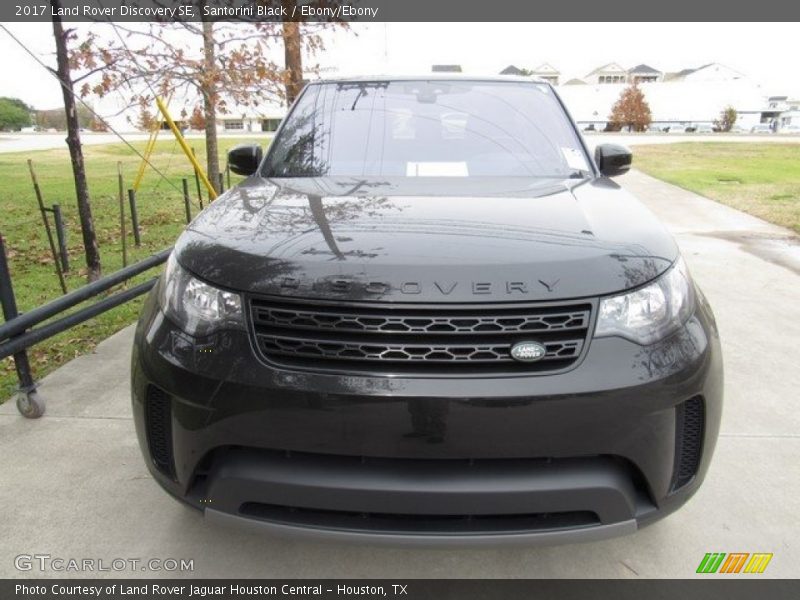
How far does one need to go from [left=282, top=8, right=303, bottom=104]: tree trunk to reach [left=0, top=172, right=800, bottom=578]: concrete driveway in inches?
160

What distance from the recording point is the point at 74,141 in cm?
539

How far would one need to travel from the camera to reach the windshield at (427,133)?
2.95 metres

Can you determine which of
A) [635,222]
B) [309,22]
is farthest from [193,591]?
[309,22]

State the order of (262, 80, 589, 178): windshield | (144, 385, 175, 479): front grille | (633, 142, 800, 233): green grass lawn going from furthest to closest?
(633, 142, 800, 233): green grass lawn → (262, 80, 589, 178): windshield → (144, 385, 175, 479): front grille

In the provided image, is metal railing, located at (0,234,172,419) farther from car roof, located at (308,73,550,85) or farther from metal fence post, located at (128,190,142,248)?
metal fence post, located at (128,190,142,248)

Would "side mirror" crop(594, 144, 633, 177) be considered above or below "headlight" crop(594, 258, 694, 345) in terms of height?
above

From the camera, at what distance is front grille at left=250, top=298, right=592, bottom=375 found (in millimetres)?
1724

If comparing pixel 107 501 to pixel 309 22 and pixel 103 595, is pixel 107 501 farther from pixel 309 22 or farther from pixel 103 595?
pixel 309 22

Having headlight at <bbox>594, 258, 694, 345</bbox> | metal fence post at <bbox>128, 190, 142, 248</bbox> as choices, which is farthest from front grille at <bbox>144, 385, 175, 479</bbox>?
metal fence post at <bbox>128, 190, 142, 248</bbox>

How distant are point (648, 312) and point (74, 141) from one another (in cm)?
518

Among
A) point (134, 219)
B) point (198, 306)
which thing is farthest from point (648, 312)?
point (134, 219)

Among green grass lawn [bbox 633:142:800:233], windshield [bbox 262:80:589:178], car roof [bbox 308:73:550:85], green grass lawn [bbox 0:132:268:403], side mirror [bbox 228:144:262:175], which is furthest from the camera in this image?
green grass lawn [bbox 633:142:800:233]

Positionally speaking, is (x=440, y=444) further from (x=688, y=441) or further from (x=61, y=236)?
(x=61, y=236)

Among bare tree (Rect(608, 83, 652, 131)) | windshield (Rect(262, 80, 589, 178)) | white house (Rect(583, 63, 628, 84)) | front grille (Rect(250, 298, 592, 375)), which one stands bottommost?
bare tree (Rect(608, 83, 652, 131))
